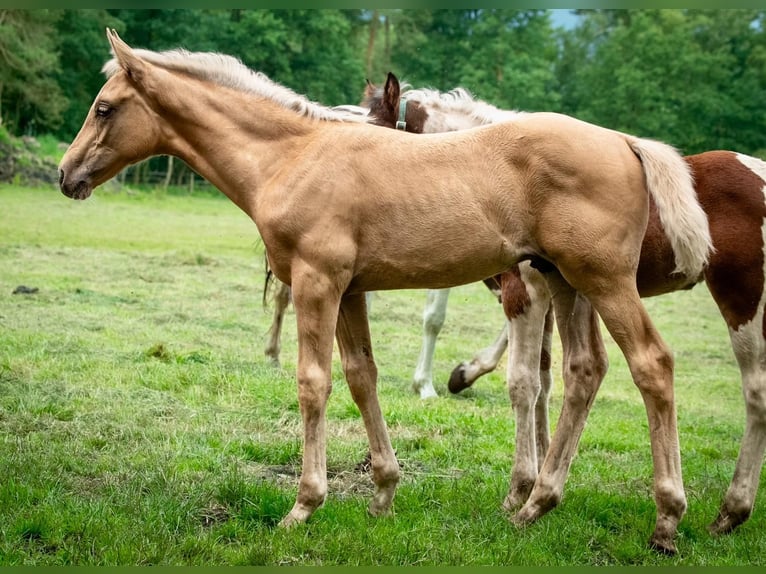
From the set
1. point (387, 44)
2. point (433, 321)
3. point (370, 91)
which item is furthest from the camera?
point (387, 44)

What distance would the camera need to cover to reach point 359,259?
4.20 meters

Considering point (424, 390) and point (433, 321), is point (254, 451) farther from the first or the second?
point (433, 321)

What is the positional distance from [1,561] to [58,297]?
302 inches

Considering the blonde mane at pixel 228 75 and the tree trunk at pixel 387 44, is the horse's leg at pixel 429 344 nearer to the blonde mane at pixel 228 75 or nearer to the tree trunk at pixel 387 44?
the blonde mane at pixel 228 75

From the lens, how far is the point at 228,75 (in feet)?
15.0

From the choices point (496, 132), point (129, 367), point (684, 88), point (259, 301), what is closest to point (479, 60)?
point (684, 88)

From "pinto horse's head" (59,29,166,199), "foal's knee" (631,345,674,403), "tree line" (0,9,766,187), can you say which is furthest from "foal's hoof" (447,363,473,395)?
"tree line" (0,9,766,187)

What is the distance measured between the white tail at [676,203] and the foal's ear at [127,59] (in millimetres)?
2428

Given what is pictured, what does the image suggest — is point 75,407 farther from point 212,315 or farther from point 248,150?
point 212,315

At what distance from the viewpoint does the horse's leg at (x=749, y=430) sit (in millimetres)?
4633

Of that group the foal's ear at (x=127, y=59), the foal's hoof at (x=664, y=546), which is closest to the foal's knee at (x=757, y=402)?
the foal's hoof at (x=664, y=546)

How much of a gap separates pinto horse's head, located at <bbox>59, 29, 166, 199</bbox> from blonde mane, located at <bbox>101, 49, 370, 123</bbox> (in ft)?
0.48

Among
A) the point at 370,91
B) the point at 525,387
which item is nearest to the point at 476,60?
the point at 370,91

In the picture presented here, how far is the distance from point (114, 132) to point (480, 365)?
4360 millimetres
